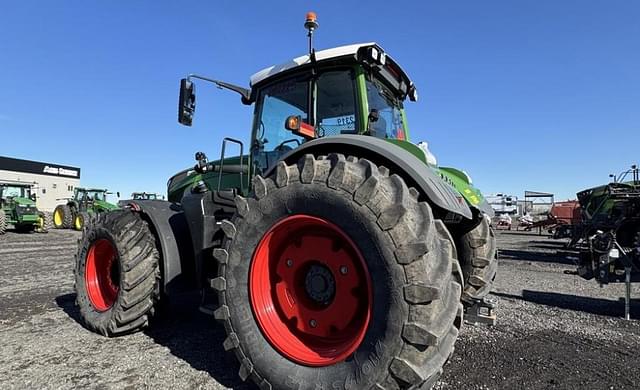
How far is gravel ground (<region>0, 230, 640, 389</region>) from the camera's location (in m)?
2.75

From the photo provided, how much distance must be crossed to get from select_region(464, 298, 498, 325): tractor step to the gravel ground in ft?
1.01

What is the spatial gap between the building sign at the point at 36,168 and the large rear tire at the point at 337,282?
5362 centimetres

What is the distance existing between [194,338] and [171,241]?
929mm

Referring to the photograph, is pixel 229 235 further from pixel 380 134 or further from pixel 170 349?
pixel 380 134

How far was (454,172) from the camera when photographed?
14.2 feet

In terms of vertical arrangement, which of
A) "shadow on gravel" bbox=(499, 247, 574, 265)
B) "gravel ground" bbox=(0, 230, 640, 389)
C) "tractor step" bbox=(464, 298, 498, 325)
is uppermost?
"tractor step" bbox=(464, 298, 498, 325)

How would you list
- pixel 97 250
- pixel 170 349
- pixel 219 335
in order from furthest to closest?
pixel 97 250
pixel 219 335
pixel 170 349

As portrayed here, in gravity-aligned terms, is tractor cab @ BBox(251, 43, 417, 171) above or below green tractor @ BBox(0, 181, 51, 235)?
above

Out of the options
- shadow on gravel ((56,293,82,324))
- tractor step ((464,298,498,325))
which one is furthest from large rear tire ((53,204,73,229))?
tractor step ((464,298,498,325))

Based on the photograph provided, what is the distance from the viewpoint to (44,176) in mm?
47562

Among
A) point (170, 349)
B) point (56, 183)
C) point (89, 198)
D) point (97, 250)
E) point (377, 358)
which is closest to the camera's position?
point (377, 358)

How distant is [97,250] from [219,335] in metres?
1.57

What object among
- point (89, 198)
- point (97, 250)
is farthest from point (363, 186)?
point (89, 198)

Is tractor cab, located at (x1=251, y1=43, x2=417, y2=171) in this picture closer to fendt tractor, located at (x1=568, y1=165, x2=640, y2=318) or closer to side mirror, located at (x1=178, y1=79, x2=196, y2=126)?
side mirror, located at (x1=178, y1=79, x2=196, y2=126)
